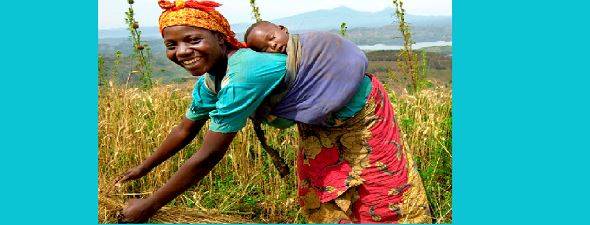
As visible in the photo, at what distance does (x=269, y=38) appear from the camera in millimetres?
2502

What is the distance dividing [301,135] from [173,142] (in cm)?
67

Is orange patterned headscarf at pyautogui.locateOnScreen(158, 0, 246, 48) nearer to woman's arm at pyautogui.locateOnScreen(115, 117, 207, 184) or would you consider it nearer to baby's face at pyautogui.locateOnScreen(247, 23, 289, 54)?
baby's face at pyautogui.locateOnScreen(247, 23, 289, 54)

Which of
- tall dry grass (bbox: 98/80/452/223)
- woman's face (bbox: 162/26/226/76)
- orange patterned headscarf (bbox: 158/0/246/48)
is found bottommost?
tall dry grass (bbox: 98/80/452/223)

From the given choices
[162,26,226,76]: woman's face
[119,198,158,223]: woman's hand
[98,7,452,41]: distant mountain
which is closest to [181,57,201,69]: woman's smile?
[162,26,226,76]: woman's face

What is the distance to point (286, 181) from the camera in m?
4.04

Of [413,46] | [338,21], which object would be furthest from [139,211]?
[413,46]

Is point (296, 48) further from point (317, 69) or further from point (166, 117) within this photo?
point (166, 117)

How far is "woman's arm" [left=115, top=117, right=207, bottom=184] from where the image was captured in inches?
116

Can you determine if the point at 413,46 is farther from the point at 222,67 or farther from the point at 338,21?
the point at 222,67

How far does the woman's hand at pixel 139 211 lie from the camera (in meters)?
2.43

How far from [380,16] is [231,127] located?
213 cm

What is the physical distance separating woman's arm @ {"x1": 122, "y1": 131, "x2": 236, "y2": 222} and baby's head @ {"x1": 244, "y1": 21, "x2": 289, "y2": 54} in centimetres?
40

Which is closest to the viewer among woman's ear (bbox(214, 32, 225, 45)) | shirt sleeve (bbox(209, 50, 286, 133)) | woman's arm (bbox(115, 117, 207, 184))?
shirt sleeve (bbox(209, 50, 286, 133))

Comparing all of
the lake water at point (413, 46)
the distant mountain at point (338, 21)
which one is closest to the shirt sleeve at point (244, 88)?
the distant mountain at point (338, 21)
